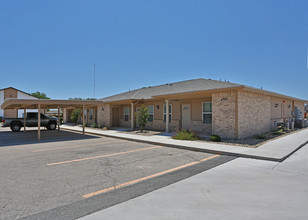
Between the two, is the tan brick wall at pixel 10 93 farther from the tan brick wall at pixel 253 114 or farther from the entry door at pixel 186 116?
the tan brick wall at pixel 253 114

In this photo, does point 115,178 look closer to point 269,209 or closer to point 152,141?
point 269,209

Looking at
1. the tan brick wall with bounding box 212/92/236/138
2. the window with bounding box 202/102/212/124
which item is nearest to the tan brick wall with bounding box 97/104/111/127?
the window with bounding box 202/102/212/124

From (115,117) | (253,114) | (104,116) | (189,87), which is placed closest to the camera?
(253,114)

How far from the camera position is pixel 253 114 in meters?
12.6

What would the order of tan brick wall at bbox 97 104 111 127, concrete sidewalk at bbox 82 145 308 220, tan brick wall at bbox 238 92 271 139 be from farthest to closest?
tan brick wall at bbox 97 104 111 127
tan brick wall at bbox 238 92 271 139
concrete sidewalk at bbox 82 145 308 220

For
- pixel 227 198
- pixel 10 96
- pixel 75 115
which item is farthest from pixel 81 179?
pixel 10 96

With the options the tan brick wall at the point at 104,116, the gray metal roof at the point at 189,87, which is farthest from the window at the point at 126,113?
the tan brick wall at the point at 104,116

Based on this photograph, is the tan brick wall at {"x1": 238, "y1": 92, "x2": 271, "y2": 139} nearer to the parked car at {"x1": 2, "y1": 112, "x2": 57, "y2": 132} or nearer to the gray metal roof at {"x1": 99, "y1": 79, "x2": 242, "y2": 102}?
the gray metal roof at {"x1": 99, "y1": 79, "x2": 242, "y2": 102}

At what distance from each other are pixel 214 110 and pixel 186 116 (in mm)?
3661

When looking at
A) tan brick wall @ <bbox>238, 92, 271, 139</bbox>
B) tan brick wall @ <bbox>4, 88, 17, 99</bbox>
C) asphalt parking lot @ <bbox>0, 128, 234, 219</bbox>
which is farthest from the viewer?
tan brick wall @ <bbox>4, 88, 17, 99</bbox>

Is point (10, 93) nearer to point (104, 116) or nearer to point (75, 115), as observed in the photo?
point (75, 115)

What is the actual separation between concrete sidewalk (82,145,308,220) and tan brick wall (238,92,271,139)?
6004 mm

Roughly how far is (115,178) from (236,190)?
9.70 ft

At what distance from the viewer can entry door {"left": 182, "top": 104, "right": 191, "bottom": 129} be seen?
1539 cm
